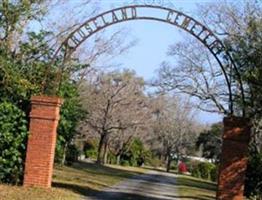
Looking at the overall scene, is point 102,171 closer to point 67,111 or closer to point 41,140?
point 67,111

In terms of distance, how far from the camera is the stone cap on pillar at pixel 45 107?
18.4 m

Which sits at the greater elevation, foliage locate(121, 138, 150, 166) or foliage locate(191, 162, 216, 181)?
foliage locate(121, 138, 150, 166)

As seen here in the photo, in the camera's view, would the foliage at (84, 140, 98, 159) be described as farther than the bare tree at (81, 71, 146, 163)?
Yes

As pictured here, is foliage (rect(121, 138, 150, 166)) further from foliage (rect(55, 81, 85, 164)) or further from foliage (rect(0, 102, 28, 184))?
foliage (rect(0, 102, 28, 184))

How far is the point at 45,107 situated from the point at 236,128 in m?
5.70

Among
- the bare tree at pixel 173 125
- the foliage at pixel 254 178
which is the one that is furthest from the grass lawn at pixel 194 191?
the bare tree at pixel 173 125

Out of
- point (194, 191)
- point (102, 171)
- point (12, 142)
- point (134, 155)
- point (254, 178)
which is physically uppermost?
point (134, 155)

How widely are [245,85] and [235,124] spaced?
14.0 ft

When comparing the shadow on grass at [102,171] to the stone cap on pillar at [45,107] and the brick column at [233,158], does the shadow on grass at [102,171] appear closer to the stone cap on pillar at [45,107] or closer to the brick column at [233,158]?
the stone cap on pillar at [45,107]

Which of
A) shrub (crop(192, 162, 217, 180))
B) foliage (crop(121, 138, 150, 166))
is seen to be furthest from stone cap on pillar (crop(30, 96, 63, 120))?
foliage (crop(121, 138, 150, 166))

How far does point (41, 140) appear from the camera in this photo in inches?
728

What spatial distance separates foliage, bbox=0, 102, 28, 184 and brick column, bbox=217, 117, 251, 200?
5994mm

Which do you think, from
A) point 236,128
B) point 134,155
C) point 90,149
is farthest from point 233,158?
→ point 134,155

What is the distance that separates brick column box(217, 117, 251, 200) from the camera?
18.1 m
